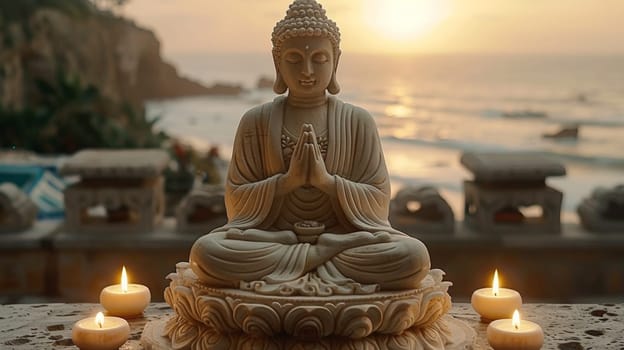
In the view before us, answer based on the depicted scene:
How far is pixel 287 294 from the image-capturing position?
243 cm

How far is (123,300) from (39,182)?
11.2ft

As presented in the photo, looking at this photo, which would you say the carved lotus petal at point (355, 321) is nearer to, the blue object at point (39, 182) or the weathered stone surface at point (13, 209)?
the weathered stone surface at point (13, 209)

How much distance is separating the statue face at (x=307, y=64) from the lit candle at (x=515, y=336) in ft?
3.00

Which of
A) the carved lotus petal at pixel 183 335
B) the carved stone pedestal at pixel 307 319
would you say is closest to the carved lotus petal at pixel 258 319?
the carved stone pedestal at pixel 307 319

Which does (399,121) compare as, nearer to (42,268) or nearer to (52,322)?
(42,268)

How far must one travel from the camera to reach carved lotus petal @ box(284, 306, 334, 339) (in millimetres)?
2379

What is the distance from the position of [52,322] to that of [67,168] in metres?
1.12

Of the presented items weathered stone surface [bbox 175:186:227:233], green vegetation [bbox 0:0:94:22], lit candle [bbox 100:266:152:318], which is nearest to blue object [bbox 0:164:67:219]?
weathered stone surface [bbox 175:186:227:233]

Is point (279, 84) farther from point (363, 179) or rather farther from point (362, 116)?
point (363, 179)

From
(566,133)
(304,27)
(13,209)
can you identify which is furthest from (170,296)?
(566,133)

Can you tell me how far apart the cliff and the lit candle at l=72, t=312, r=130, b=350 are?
21.5 ft

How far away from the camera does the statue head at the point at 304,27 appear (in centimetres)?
267

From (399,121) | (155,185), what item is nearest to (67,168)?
(155,185)

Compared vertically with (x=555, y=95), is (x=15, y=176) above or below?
below
